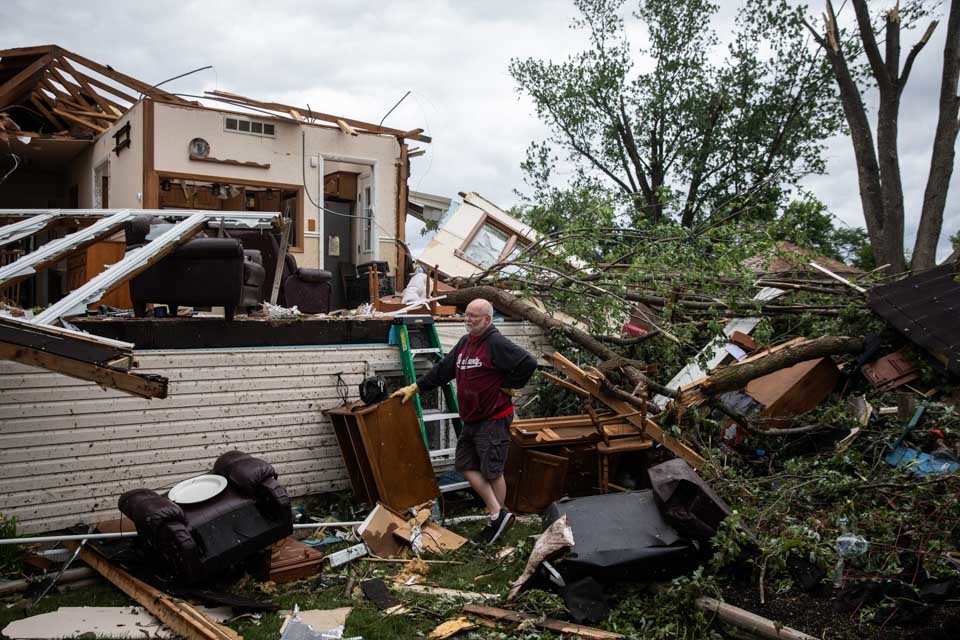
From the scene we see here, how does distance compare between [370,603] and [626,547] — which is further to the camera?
[370,603]

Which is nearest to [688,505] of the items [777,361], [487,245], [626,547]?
[626,547]

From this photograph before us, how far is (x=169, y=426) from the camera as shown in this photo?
20.9 ft

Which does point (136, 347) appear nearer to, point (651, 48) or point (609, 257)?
point (609, 257)

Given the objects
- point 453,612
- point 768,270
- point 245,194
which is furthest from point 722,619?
point 245,194

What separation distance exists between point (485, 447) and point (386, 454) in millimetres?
980

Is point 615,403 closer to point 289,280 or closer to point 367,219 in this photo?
point 289,280

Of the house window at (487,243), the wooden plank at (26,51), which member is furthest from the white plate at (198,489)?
the wooden plank at (26,51)

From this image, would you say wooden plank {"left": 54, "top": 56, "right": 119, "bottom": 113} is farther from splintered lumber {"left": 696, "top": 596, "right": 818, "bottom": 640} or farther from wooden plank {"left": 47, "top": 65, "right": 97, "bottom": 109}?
splintered lumber {"left": 696, "top": 596, "right": 818, "bottom": 640}

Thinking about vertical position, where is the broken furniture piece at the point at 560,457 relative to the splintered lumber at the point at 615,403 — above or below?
below

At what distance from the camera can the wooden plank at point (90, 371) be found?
14.4 feet

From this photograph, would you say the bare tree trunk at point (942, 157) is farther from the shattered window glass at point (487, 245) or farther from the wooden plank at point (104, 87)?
the wooden plank at point (104, 87)

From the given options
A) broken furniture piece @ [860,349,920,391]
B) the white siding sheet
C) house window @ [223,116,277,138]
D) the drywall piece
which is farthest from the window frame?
the drywall piece

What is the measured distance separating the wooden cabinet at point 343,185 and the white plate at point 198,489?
30.0 feet

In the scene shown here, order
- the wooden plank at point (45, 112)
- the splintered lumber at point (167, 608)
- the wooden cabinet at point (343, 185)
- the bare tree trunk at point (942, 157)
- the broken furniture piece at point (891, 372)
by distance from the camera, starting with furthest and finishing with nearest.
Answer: the wooden cabinet at point (343, 185)
the wooden plank at point (45, 112)
the bare tree trunk at point (942, 157)
the broken furniture piece at point (891, 372)
the splintered lumber at point (167, 608)
